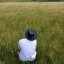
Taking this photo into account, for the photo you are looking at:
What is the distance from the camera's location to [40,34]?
39.0 ft

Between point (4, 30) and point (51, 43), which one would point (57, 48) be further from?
point (4, 30)

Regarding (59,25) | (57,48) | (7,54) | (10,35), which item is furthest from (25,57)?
(59,25)

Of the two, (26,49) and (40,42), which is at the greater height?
(26,49)

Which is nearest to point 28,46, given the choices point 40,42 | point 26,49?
point 26,49

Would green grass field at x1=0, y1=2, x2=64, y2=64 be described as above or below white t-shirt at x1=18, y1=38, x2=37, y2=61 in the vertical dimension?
below

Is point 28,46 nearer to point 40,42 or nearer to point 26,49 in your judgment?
point 26,49

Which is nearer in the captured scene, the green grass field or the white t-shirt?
the white t-shirt

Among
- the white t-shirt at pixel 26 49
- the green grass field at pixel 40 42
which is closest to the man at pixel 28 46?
the white t-shirt at pixel 26 49

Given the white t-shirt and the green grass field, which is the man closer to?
the white t-shirt

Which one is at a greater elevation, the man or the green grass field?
the man

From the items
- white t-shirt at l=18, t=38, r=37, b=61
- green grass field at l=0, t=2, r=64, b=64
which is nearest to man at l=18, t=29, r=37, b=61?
white t-shirt at l=18, t=38, r=37, b=61

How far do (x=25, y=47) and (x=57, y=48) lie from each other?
185 centimetres

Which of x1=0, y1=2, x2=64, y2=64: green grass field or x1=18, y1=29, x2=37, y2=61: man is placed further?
x1=0, y1=2, x2=64, y2=64: green grass field

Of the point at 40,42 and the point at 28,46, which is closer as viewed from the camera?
the point at 28,46
